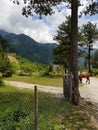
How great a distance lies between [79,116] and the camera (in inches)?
611

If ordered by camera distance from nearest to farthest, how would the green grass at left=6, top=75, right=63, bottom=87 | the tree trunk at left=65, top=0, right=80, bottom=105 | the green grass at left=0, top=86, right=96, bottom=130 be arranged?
the green grass at left=0, top=86, right=96, bottom=130 < the tree trunk at left=65, top=0, right=80, bottom=105 < the green grass at left=6, top=75, right=63, bottom=87

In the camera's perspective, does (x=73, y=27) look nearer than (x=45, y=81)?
Yes

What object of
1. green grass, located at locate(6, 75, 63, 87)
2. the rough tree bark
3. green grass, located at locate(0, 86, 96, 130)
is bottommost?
green grass, located at locate(0, 86, 96, 130)

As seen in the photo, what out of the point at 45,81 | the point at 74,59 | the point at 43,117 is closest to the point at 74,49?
the point at 74,59

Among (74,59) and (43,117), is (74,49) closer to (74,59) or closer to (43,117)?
(74,59)

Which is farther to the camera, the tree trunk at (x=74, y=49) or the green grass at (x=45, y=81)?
the green grass at (x=45, y=81)

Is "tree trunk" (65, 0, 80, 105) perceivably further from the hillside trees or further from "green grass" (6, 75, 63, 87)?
"green grass" (6, 75, 63, 87)

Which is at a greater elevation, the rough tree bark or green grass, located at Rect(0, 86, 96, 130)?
the rough tree bark

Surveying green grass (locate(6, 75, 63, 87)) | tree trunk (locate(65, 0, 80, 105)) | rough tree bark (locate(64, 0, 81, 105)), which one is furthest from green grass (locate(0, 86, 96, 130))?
green grass (locate(6, 75, 63, 87))

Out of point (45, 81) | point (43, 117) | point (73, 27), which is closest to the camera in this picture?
point (43, 117)

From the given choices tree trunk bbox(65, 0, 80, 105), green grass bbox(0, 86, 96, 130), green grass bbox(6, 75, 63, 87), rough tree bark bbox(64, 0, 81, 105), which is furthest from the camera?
green grass bbox(6, 75, 63, 87)

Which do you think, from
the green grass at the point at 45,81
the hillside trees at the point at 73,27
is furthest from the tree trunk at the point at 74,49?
the green grass at the point at 45,81

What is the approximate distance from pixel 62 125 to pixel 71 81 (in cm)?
617

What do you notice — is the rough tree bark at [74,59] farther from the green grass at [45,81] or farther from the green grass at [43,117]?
the green grass at [45,81]
